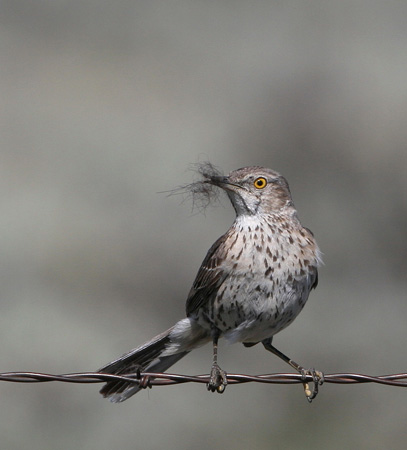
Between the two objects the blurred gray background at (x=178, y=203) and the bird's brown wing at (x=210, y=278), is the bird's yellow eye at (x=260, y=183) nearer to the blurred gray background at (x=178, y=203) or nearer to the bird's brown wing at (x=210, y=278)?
the bird's brown wing at (x=210, y=278)

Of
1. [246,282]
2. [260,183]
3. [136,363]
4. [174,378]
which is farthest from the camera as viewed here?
[260,183]

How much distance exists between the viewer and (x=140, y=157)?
18406 millimetres

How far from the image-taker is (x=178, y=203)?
653 inches

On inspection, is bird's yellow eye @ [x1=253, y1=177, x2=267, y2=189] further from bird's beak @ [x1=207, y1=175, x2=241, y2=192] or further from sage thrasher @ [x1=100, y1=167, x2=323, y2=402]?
bird's beak @ [x1=207, y1=175, x2=241, y2=192]

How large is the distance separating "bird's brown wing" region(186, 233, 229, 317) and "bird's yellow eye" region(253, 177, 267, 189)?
1.78 feet

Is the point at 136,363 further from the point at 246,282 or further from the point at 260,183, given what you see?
the point at 260,183

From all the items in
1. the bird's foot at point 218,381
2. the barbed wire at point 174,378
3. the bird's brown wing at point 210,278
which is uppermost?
the bird's brown wing at point 210,278

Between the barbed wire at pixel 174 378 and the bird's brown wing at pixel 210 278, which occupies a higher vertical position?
the bird's brown wing at pixel 210 278

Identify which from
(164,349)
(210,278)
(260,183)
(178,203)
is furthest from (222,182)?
(178,203)

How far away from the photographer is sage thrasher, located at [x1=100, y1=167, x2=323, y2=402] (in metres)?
6.95

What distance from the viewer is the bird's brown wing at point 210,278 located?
7102mm

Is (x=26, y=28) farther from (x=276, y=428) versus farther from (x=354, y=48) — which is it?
(x=276, y=428)

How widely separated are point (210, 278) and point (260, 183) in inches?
38.0

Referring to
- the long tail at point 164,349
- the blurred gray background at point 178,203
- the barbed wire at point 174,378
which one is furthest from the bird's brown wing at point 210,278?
the blurred gray background at point 178,203
